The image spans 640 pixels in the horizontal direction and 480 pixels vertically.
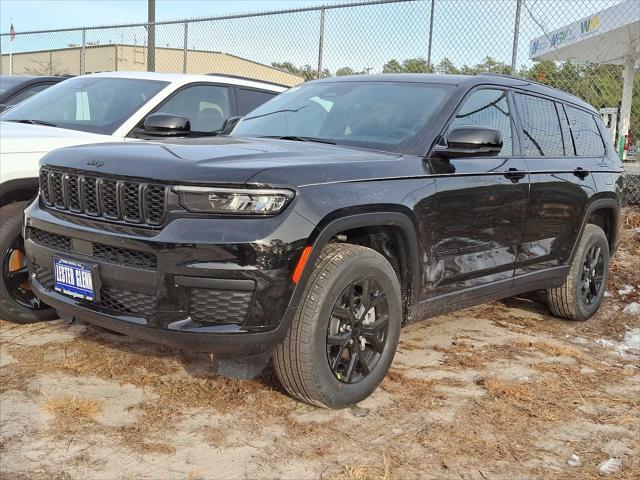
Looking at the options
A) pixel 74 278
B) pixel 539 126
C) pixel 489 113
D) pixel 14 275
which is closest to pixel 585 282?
pixel 539 126

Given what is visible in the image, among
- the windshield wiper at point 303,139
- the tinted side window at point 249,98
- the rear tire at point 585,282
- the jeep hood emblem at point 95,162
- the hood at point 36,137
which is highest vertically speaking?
the tinted side window at point 249,98

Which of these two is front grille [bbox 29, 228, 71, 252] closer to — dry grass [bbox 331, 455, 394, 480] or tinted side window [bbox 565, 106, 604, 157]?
dry grass [bbox 331, 455, 394, 480]

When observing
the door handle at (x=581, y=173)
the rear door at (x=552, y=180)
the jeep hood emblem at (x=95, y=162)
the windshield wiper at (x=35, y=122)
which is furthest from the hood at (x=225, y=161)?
the door handle at (x=581, y=173)

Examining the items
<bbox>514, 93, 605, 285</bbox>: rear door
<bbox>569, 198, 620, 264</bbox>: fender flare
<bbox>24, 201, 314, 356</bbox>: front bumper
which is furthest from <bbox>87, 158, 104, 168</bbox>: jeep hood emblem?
<bbox>569, 198, 620, 264</bbox>: fender flare

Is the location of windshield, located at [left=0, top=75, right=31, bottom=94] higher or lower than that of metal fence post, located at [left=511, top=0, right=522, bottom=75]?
lower

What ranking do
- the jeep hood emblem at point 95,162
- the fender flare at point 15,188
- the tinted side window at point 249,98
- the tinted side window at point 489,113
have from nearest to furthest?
the jeep hood emblem at point 95,162, the tinted side window at point 489,113, the fender flare at point 15,188, the tinted side window at point 249,98

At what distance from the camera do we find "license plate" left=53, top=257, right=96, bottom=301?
3.25 m

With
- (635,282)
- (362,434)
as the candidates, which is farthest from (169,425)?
(635,282)

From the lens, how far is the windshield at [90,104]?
5516mm

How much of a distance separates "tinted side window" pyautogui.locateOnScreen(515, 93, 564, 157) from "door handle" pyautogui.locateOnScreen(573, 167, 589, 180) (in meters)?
0.17

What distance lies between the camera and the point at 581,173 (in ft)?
17.4

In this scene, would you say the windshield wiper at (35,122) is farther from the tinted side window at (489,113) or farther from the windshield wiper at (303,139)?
the tinted side window at (489,113)

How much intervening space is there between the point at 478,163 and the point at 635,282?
11.7 ft

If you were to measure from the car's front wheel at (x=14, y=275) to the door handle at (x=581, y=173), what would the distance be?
396cm
